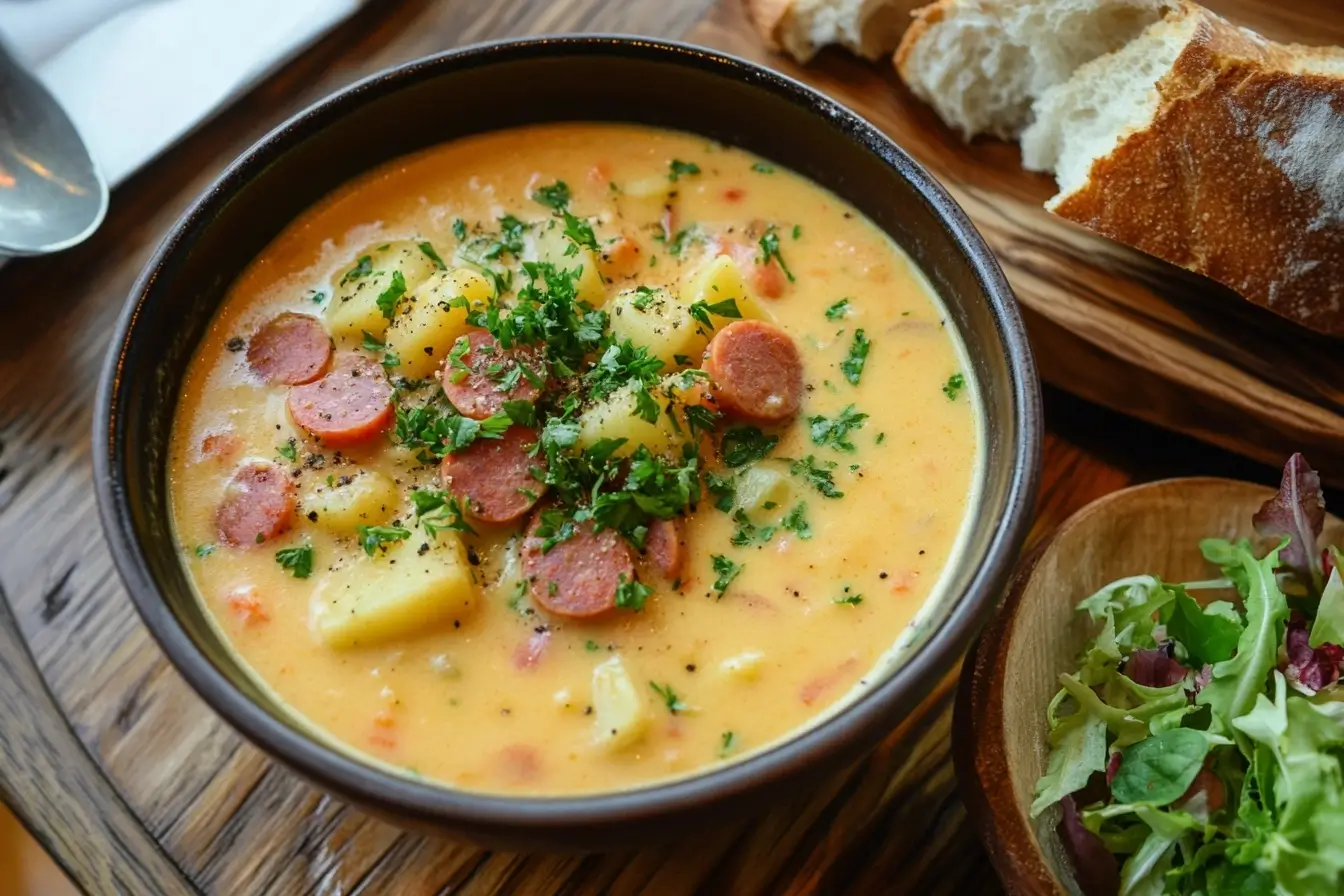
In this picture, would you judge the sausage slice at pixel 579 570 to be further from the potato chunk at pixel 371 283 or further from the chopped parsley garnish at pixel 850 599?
the potato chunk at pixel 371 283

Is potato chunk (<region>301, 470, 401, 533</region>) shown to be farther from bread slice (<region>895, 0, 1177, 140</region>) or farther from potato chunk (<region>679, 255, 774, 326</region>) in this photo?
bread slice (<region>895, 0, 1177, 140</region>)

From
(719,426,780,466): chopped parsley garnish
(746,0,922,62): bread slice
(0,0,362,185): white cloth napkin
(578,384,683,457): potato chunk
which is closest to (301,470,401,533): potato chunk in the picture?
(578,384,683,457): potato chunk

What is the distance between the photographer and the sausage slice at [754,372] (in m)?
2.13

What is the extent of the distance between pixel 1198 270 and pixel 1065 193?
0.31 m

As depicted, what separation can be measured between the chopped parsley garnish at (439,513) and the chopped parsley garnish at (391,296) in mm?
416

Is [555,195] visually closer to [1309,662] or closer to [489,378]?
[489,378]

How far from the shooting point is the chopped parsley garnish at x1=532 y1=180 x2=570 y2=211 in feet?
8.21

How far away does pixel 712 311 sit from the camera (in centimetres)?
221

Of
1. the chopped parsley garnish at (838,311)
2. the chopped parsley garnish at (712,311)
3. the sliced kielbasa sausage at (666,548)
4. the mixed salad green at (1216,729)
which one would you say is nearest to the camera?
the mixed salad green at (1216,729)

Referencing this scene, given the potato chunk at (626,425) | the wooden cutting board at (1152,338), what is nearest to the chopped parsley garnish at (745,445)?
the potato chunk at (626,425)

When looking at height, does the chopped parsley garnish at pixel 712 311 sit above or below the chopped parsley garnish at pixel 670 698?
above

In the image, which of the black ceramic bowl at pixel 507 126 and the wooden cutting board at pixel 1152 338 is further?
the wooden cutting board at pixel 1152 338

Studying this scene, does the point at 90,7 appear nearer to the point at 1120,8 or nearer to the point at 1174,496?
the point at 1120,8

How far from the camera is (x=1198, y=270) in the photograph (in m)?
2.48
